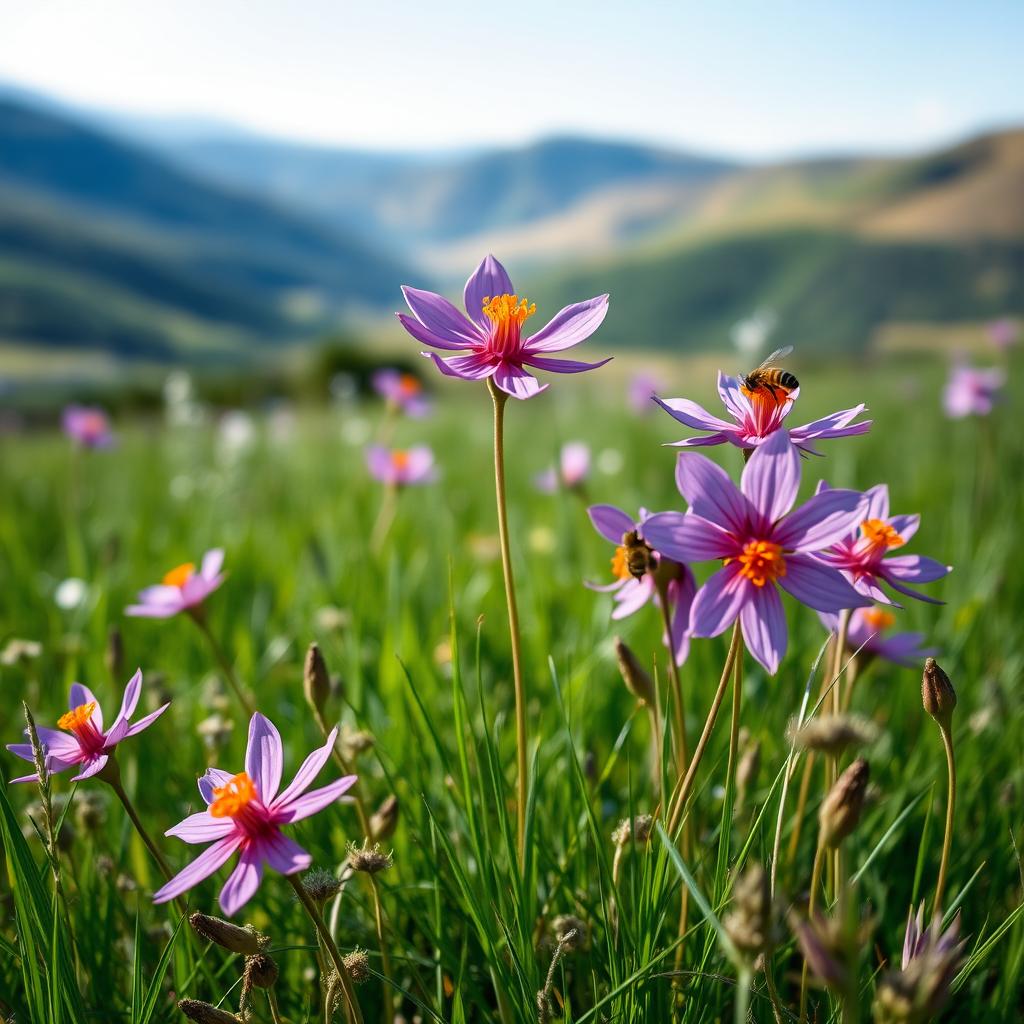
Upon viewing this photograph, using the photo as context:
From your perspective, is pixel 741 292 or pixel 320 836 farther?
pixel 741 292

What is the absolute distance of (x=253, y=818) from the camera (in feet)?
3.37

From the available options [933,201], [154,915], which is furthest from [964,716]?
[933,201]

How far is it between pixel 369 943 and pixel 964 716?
5.47ft

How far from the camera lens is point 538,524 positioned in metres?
4.79

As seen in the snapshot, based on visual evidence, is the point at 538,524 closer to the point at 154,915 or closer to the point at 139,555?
the point at 139,555

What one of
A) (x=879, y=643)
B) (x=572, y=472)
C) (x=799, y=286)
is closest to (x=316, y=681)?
(x=879, y=643)

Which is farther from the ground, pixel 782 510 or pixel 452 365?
pixel 452 365

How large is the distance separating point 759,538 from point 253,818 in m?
0.72

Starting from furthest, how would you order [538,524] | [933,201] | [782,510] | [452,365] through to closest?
[933,201] < [538,524] < [452,365] < [782,510]

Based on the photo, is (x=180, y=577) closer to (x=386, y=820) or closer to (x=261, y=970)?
(x=386, y=820)

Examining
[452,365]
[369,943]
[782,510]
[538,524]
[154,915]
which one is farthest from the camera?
[538,524]

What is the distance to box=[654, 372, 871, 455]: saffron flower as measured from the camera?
117 centimetres

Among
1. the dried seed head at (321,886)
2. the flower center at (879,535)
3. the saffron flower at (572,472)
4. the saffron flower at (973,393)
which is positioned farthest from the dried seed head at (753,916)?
the saffron flower at (973,393)

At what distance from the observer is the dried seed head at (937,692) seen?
1.14 metres
